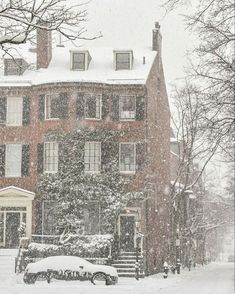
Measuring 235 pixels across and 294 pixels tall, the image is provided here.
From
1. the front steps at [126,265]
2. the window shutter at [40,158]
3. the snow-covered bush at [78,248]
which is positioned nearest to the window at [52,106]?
the window shutter at [40,158]

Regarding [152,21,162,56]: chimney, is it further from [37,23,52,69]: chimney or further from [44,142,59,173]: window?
[44,142,59,173]: window

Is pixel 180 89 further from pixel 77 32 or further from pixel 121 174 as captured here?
pixel 77 32

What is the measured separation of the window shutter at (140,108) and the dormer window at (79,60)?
436 centimetres

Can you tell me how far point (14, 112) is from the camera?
135 feet

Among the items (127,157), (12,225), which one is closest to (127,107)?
(127,157)

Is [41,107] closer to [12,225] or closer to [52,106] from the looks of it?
[52,106]

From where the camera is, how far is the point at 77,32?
14164 mm

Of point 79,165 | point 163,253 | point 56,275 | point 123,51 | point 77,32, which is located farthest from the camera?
point 163,253

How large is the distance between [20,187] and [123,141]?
7.02m

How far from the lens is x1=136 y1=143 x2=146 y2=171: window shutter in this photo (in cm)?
3938

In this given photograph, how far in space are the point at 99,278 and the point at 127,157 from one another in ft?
41.7

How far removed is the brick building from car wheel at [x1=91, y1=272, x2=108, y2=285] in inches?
404

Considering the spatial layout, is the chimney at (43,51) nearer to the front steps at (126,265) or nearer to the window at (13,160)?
the window at (13,160)

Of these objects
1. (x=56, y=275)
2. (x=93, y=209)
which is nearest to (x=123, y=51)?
(x=93, y=209)
